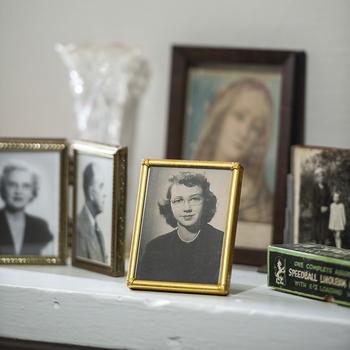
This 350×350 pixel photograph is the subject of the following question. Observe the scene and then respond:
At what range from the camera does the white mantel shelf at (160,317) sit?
96 cm

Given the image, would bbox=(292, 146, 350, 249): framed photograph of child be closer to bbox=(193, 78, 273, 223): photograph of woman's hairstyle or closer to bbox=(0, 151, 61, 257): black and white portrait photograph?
bbox=(193, 78, 273, 223): photograph of woman's hairstyle

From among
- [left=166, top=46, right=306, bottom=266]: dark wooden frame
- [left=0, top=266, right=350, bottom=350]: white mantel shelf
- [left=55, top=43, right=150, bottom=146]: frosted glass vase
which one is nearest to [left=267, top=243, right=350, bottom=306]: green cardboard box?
[left=0, top=266, right=350, bottom=350]: white mantel shelf

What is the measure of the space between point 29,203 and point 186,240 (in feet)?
0.94

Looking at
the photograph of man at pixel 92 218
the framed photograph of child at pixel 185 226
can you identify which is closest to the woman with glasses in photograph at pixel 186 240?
the framed photograph of child at pixel 185 226

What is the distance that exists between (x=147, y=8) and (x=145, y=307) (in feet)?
1.92

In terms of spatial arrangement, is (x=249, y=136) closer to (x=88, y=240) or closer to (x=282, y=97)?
(x=282, y=97)

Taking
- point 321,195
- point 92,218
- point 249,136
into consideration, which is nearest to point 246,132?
point 249,136

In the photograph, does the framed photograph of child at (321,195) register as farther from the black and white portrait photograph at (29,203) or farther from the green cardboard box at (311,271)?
the black and white portrait photograph at (29,203)

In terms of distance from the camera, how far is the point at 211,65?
1297 millimetres

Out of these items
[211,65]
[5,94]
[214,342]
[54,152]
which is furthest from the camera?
[5,94]

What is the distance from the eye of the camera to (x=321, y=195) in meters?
1.12

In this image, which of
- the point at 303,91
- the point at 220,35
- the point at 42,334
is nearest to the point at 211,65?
the point at 220,35

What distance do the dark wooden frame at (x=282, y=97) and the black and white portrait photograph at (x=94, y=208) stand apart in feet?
0.62

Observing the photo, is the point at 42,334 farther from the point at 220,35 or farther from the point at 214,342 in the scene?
the point at 220,35
